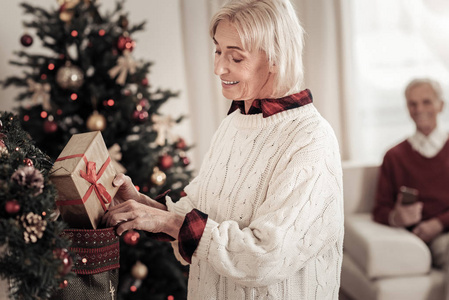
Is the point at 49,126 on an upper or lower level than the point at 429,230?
upper

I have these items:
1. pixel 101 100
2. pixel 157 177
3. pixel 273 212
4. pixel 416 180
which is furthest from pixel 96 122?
pixel 416 180

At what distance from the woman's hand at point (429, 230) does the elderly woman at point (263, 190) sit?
66.1 inches

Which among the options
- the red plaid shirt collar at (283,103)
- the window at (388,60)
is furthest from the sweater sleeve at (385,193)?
the red plaid shirt collar at (283,103)

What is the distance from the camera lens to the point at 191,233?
1175 millimetres

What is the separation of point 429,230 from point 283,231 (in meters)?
1.98

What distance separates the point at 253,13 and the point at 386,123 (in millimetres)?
2875

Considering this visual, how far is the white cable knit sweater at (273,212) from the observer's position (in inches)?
44.6

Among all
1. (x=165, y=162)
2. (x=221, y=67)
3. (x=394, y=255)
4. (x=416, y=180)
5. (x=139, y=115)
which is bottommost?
(x=394, y=255)

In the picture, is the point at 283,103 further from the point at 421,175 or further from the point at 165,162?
the point at 421,175

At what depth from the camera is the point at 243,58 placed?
4.19 ft

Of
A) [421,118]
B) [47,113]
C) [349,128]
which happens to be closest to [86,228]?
[47,113]

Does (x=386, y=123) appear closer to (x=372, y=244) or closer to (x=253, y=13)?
(x=372, y=244)

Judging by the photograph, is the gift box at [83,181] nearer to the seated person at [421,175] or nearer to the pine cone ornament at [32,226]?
the pine cone ornament at [32,226]

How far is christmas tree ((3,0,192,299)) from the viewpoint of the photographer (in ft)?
7.46
